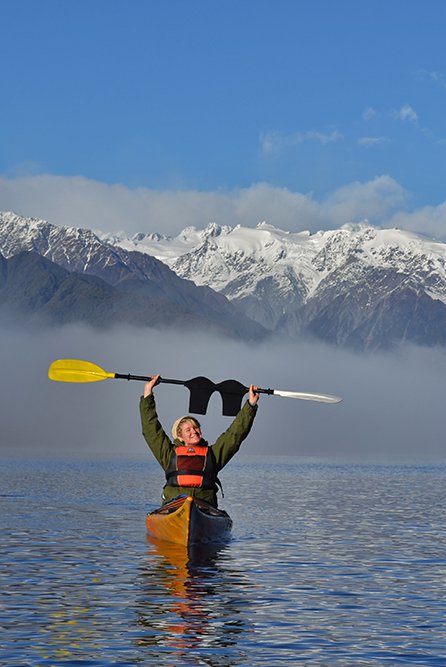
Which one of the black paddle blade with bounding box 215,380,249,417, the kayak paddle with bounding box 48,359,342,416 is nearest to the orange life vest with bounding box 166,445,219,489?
the kayak paddle with bounding box 48,359,342,416

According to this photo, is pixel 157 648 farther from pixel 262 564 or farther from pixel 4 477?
pixel 4 477

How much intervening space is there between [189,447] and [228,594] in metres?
9.55

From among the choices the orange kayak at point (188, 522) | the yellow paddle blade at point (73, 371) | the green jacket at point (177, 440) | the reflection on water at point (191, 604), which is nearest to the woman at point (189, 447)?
the green jacket at point (177, 440)

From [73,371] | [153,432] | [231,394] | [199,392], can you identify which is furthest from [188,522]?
[73,371]

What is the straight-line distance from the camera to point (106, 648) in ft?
72.5

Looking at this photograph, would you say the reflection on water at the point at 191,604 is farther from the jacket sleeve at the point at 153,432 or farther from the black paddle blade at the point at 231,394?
the black paddle blade at the point at 231,394

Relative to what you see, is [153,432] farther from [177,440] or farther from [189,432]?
[189,432]

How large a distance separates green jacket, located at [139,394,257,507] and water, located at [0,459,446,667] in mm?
1953

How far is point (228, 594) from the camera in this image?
2953 cm

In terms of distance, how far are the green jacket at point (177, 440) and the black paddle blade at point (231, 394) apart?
2110 mm

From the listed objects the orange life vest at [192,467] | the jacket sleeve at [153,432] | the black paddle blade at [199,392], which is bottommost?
the orange life vest at [192,467]

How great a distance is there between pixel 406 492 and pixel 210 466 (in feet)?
Result: 175

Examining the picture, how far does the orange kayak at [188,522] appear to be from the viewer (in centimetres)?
3794

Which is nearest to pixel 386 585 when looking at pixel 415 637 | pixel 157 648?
pixel 415 637
